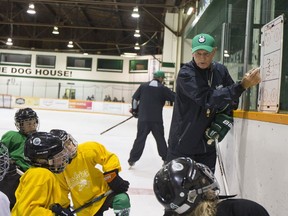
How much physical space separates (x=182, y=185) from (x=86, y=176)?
99cm

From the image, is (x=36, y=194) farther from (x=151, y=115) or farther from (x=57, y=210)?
(x=151, y=115)

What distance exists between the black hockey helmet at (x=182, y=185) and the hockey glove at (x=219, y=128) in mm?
958

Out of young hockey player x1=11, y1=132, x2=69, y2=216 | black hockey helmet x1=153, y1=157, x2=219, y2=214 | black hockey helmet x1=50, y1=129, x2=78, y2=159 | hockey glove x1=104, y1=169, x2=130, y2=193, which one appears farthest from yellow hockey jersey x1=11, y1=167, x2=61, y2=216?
black hockey helmet x1=153, y1=157, x2=219, y2=214

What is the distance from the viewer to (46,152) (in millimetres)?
1563

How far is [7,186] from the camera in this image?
74.3 inches

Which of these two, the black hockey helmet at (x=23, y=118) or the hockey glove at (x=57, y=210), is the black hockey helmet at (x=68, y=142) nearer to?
the hockey glove at (x=57, y=210)

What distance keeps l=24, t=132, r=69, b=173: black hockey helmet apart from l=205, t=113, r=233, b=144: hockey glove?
2.86 feet

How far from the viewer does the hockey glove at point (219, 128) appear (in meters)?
2.05

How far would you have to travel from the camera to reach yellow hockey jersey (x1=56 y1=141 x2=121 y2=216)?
1931 mm

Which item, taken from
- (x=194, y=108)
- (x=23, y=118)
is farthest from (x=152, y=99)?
(x=194, y=108)

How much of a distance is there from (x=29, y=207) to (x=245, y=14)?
1890 mm

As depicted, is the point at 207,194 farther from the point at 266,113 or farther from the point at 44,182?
the point at 266,113

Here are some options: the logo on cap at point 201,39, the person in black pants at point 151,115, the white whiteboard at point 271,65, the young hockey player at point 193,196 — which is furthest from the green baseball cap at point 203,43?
the person in black pants at point 151,115

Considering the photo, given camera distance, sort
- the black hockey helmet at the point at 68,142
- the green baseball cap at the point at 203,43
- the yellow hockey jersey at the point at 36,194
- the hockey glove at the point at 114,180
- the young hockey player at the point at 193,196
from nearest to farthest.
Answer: the young hockey player at the point at 193,196, the yellow hockey jersey at the point at 36,194, the black hockey helmet at the point at 68,142, the hockey glove at the point at 114,180, the green baseball cap at the point at 203,43
